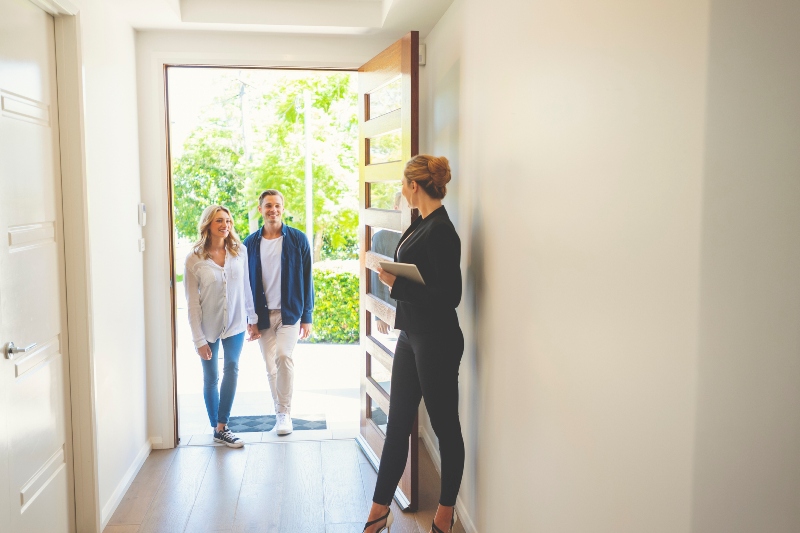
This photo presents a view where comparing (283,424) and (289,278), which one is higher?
(289,278)

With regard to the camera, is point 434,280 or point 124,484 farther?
point 124,484

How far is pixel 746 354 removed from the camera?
43.2 inches

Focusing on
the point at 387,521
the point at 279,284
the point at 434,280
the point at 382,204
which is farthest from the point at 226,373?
the point at 434,280

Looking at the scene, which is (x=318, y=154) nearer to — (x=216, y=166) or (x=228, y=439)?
(x=216, y=166)

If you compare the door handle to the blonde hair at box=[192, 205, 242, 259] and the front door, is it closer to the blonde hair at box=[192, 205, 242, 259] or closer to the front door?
the front door

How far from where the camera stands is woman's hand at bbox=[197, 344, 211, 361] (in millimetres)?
4246

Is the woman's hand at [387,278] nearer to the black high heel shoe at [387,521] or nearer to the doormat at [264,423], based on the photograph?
the black high heel shoe at [387,521]

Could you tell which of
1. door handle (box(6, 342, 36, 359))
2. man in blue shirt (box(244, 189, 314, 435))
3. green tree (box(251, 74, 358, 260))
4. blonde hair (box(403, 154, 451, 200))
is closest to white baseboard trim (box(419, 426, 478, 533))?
man in blue shirt (box(244, 189, 314, 435))

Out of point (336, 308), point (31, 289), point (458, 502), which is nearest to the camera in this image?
point (31, 289)

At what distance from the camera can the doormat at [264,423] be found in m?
4.70

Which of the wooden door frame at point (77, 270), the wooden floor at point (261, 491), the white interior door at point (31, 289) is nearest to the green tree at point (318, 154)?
the wooden floor at point (261, 491)

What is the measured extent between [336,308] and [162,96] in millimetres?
4746

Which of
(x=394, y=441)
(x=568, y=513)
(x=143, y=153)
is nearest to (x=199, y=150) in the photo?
(x=143, y=153)

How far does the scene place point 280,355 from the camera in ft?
14.7
